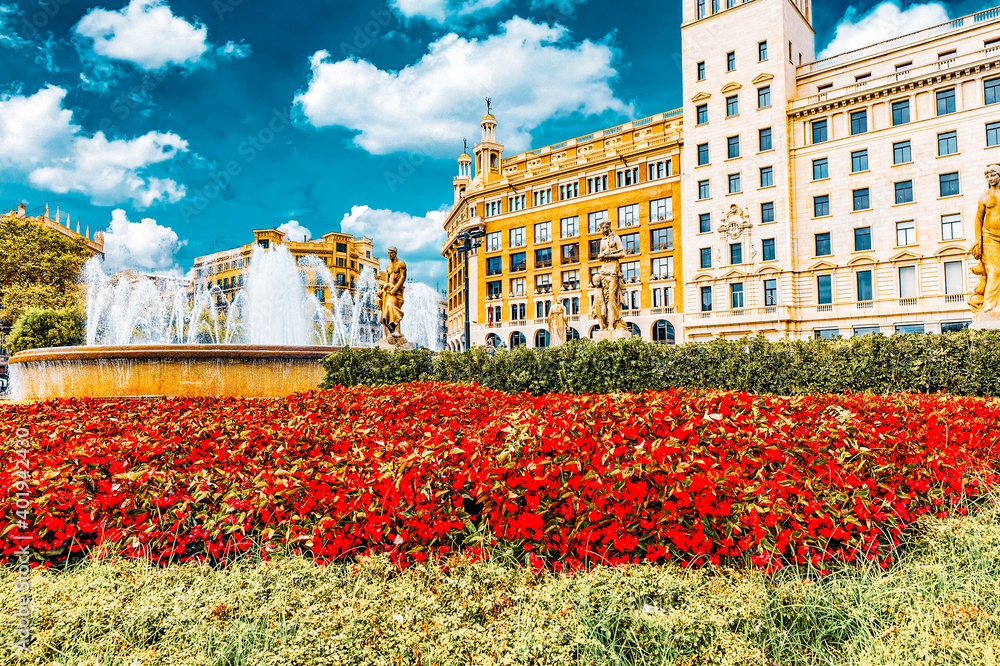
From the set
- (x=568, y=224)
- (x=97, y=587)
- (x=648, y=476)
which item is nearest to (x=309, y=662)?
(x=97, y=587)

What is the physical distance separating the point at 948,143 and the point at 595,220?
24.0m

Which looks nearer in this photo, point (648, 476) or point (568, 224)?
point (648, 476)

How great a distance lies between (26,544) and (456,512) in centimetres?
249

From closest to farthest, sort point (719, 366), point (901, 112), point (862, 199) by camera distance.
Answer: point (719, 366) < point (901, 112) < point (862, 199)

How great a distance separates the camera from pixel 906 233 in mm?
33406

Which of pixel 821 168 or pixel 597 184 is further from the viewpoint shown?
pixel 597 184

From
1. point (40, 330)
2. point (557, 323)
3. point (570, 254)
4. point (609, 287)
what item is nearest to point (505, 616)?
point (609, 287)

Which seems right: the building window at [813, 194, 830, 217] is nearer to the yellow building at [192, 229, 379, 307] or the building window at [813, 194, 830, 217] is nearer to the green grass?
the green grass

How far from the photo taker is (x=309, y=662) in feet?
7.48

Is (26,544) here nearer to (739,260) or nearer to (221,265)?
(739,260)

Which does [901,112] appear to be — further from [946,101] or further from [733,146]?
[733,146]

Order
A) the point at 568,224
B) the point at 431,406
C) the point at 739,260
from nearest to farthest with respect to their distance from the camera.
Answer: the point at 431,406 → the point at 739,260 → the point at 568,224

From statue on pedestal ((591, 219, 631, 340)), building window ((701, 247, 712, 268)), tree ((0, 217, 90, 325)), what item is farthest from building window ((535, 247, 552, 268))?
tree ((0, 217, 90, 325))

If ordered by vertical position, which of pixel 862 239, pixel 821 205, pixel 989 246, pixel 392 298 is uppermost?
pixel 821 205
